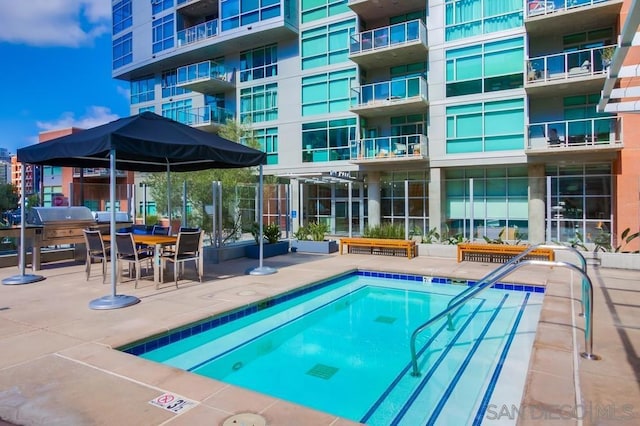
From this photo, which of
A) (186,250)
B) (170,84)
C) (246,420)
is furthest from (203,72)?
(246,420)

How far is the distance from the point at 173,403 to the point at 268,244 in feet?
29.5

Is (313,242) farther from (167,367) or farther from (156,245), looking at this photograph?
(167,367)

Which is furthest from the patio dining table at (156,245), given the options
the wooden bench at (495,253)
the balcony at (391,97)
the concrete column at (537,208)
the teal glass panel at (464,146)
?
the teal glass panel at (464,146)

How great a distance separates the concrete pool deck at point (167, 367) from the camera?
9.49ft

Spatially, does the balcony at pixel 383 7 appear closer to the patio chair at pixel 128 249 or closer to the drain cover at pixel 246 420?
the patio chair at pixel 128 249

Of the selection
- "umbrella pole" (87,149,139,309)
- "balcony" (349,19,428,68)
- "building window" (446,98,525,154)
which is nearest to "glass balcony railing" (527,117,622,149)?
"building window" (446,98,525,154)

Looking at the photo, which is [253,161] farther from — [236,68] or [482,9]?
[236,68]

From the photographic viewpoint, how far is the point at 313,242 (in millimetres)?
13047

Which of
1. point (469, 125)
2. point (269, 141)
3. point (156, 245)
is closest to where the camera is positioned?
point (156, 245)

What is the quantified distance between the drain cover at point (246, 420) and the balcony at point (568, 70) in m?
15.9

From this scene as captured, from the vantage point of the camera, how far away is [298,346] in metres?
5.24

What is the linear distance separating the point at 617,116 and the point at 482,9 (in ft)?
21.4

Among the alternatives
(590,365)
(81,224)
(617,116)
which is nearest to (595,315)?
(590,365)

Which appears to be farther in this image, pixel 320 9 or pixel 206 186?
pixel 320 9
